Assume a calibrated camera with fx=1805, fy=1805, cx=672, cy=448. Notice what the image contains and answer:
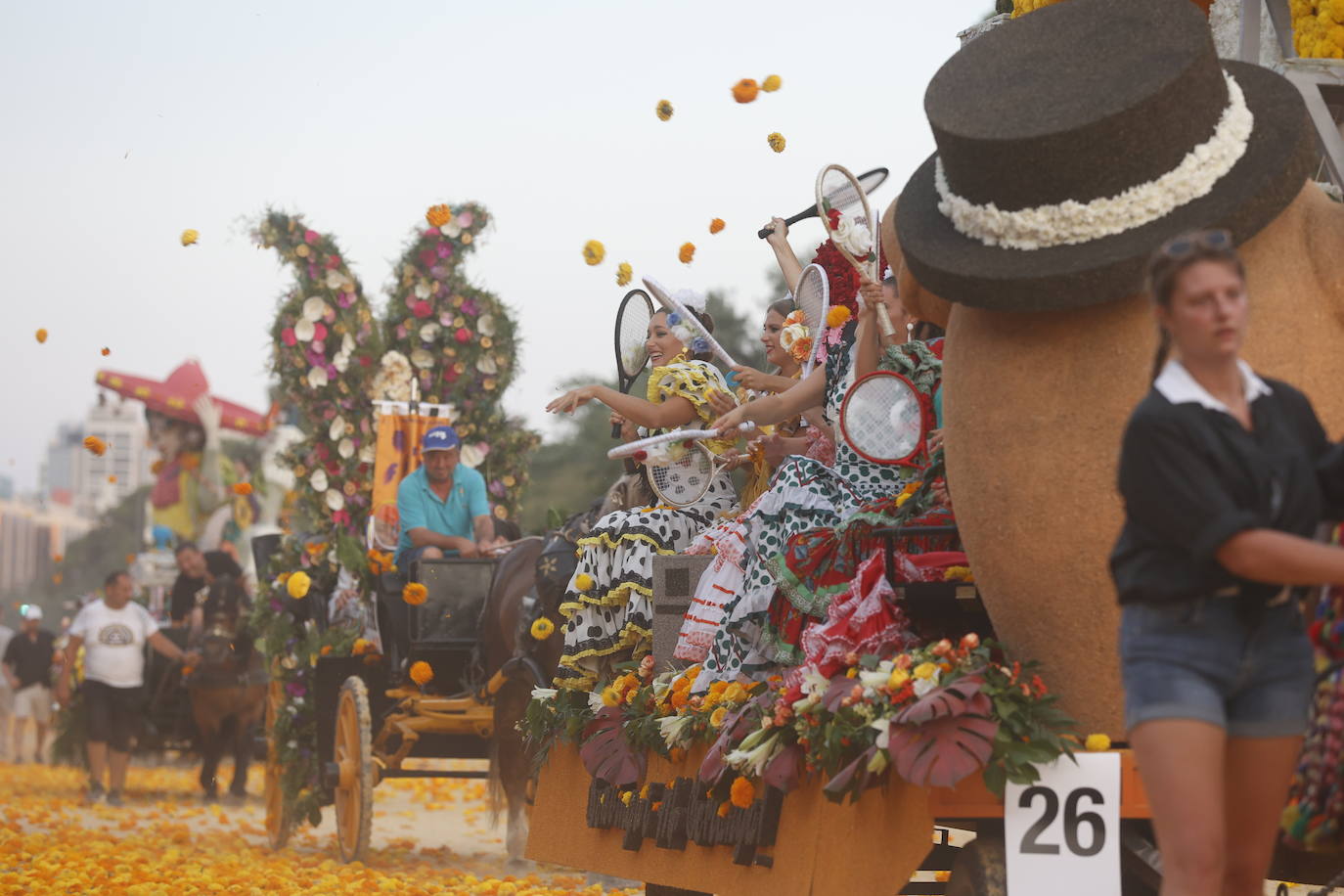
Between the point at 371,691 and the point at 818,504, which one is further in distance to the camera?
the point at 371,691

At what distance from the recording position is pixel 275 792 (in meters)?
12.2

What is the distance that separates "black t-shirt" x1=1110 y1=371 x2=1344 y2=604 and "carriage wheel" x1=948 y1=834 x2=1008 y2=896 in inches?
53.5

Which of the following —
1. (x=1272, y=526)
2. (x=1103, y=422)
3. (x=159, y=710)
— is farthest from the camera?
(x=159, y=710)

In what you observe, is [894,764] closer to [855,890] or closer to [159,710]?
[855,890]

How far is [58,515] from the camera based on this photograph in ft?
270

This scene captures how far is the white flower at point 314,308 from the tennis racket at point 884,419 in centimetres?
787

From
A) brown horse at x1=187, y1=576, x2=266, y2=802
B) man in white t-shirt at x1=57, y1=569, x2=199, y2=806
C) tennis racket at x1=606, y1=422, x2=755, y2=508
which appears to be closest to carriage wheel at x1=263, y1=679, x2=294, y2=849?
brown horse at x1=187, y1=576, x2=266, y2=802

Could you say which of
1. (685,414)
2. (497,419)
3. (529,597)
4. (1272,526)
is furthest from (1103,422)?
(497,419)

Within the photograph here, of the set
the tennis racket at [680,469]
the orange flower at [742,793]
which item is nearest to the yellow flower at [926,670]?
the orange flower at [742,793]

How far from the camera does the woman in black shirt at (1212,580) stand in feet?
10.2

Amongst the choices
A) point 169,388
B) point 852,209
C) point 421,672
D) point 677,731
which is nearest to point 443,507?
point 421,672

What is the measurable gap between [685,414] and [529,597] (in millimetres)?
2517

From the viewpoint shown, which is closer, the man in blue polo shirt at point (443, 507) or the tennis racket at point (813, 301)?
the tennis racket at point (813, 301)

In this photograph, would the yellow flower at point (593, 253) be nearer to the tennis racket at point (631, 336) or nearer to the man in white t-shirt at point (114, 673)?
the tennis racket at point (631, 336)
